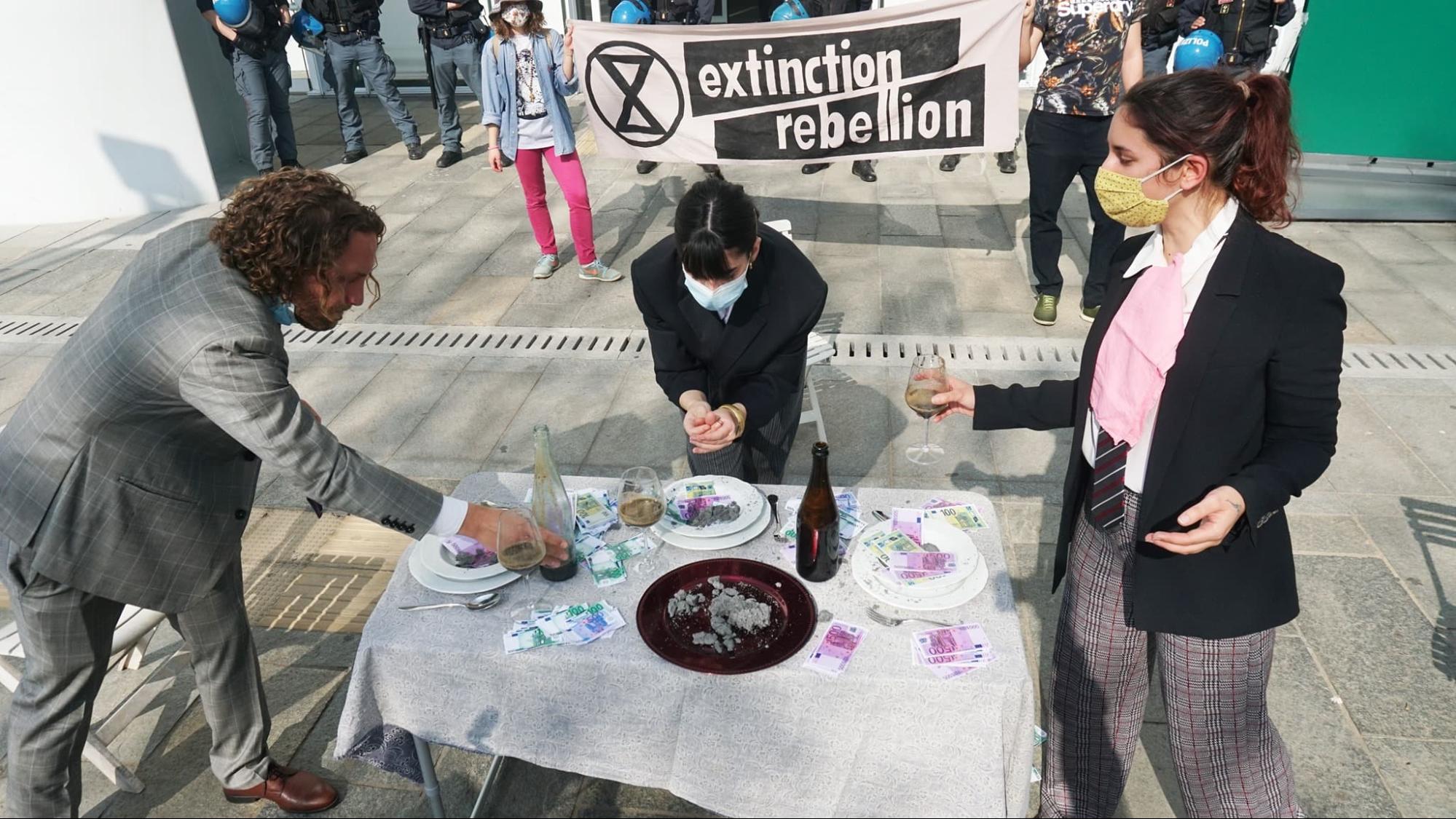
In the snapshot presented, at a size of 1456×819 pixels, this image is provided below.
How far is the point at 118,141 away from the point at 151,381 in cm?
784

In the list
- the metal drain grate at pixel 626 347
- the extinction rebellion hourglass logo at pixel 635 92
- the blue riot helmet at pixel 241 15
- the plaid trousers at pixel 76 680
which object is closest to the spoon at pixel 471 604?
the plaid trousers at pixel 76 680

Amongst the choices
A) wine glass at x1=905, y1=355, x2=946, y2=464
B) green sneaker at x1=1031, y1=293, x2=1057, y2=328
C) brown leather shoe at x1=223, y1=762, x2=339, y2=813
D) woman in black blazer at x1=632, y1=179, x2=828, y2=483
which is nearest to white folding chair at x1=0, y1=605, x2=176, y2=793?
brown leather shoe at x1=223, y1=762, x2=339, y2=813

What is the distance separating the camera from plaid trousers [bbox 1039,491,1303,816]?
2.33m

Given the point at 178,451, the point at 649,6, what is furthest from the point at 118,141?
the point at 178,451

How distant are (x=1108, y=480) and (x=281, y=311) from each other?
2246mm

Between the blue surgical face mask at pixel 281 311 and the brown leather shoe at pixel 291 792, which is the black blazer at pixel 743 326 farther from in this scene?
the brown leather shoe at pixel 291 792

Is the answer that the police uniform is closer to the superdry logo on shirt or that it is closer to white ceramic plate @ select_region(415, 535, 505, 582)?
the superdry logo on shirt

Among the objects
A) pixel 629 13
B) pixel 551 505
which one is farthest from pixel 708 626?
pixel 629 13

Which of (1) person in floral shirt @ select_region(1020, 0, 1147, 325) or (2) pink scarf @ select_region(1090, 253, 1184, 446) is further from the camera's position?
(1) person in floral shirt @ select_region(1020, 0, 1147, 325)

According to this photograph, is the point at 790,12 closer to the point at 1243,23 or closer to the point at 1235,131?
the point at 1243,23

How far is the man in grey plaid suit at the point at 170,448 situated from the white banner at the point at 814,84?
4224 mm

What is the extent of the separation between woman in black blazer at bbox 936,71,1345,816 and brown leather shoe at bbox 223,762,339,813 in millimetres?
2460

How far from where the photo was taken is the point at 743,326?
3.35 metres

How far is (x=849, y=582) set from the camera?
2.46m
